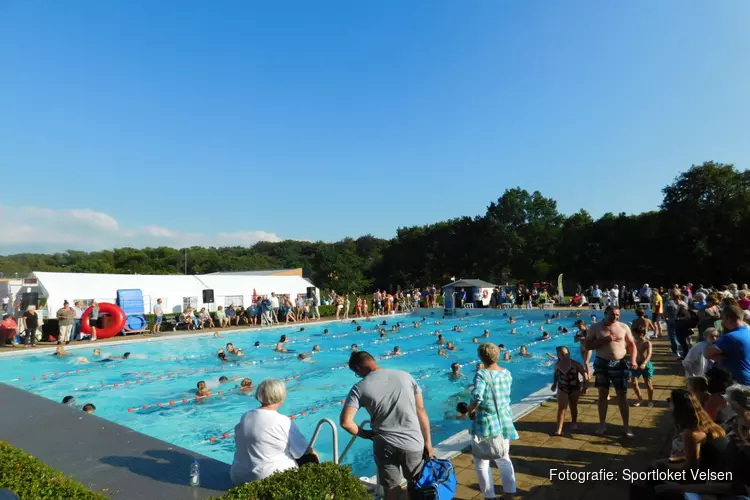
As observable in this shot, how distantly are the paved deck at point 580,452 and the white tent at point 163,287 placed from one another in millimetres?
20175

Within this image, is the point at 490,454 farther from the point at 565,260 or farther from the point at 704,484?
the point at 565,260

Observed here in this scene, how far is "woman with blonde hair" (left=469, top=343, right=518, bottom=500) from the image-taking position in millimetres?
3834

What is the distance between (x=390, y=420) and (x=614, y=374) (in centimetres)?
344

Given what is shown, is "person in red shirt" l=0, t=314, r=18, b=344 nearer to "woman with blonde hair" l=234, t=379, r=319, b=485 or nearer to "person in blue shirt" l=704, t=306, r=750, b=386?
"woman with blonde hair" l=234, t=379, r=319, b=485

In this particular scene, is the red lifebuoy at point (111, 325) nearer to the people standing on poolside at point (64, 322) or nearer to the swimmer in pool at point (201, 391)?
the people standing on poolside at point (64, 322)

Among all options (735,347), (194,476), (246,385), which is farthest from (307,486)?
(246,385)

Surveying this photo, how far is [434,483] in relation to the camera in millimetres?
3289

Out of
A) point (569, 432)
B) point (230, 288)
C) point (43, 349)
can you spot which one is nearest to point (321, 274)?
point (230, 288)

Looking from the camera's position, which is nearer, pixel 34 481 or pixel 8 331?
pixel 34 481

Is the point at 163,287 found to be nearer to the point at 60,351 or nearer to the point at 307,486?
the point at 60,351

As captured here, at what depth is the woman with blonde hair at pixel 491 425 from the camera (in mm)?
3834

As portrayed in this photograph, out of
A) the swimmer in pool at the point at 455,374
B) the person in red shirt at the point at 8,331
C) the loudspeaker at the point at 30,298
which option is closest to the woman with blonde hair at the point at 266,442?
the swimmer in pool at the point at 455,374

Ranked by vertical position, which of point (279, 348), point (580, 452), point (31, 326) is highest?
point (31, 326)

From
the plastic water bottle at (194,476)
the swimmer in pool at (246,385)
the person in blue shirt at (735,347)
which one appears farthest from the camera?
the swimmer in pool at (246,385)
